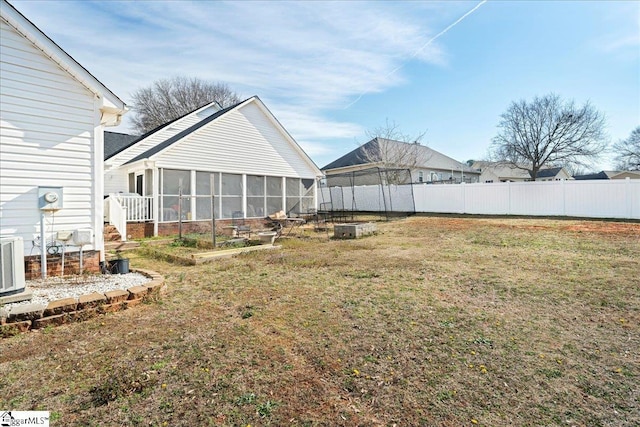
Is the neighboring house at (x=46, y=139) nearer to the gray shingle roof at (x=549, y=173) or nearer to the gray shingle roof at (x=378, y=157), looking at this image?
the gray shingle roof at (x=378, y=157)

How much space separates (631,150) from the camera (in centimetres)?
3391

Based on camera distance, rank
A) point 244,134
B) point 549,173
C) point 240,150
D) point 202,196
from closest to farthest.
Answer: point 202,196, point 240,150, point 244,134, point 549,173

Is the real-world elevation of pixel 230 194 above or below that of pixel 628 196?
above

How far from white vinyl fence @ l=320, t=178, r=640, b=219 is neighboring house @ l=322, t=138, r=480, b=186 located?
7249 mm

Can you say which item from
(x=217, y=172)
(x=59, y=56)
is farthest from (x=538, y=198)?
(x=59, y=56)

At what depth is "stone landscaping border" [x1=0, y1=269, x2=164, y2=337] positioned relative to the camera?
325 cm

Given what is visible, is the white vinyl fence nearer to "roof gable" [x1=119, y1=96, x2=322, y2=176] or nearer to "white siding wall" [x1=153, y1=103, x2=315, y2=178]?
"roof gable" [x1=119, y1=96, x2=322, y2=176]

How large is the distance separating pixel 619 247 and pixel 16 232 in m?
12.9

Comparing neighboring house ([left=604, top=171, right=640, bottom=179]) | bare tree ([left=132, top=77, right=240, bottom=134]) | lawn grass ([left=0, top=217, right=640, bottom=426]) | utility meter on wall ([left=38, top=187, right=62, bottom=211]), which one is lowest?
lawn grass ([left=0, top=217, right=640, bottom=426])

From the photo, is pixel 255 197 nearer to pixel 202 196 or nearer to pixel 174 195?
pixel 202 196

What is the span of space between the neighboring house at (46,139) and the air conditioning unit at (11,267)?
1242 mm

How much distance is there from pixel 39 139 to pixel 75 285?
247cm

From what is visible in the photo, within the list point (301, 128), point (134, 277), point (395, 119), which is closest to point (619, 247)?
point (134, 277)

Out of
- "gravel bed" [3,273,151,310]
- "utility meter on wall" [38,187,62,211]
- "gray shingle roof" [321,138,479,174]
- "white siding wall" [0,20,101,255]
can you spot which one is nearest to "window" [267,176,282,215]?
Result: "white siding wall" [0,20,101,255]
